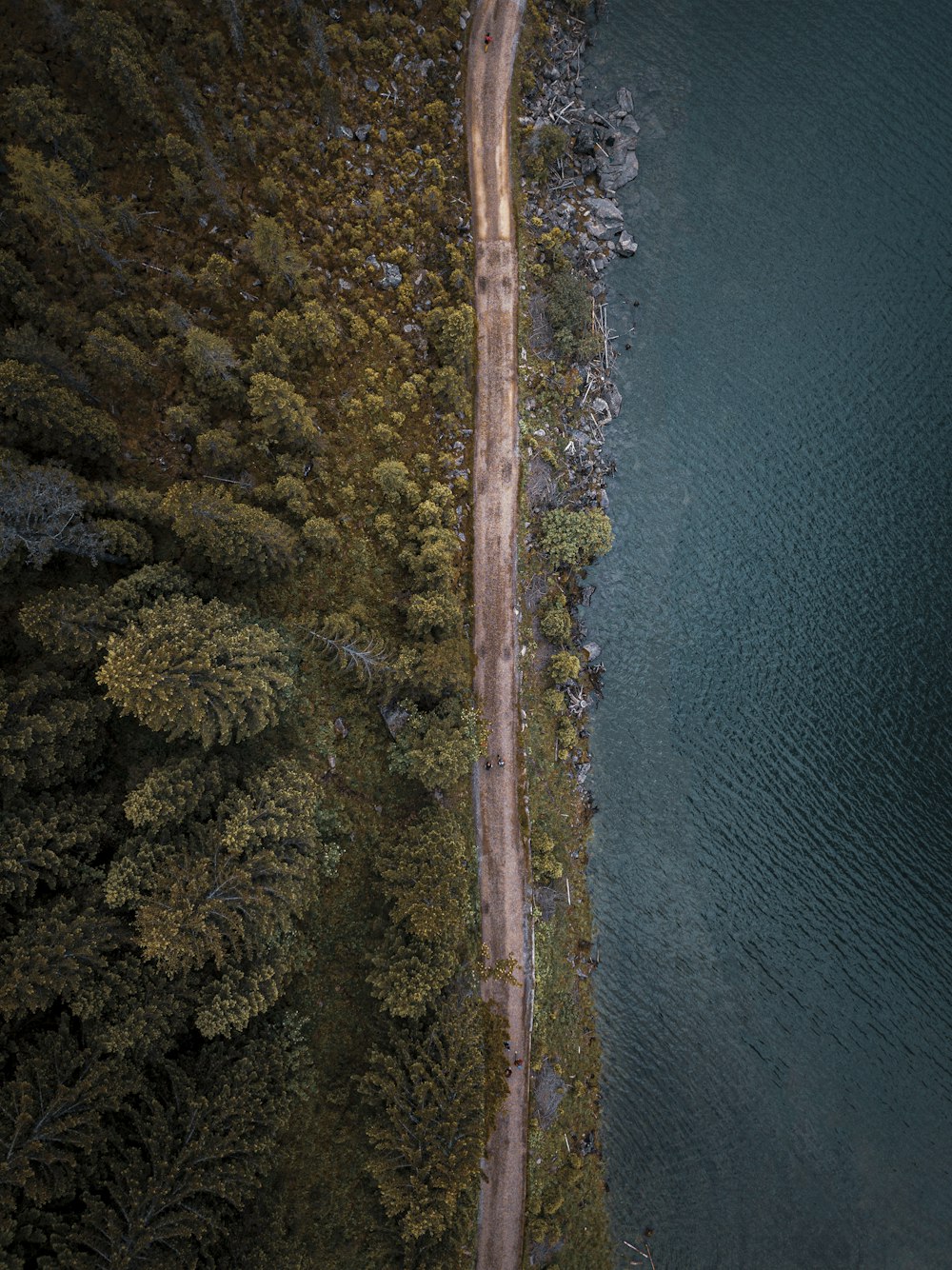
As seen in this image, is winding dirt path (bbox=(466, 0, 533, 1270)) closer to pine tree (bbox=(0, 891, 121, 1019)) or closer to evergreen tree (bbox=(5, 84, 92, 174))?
pine tree (bbox=(0, 891, 121, 1019))

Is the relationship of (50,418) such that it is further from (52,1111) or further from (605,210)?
(605,210)

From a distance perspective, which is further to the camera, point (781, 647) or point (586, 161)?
point (586, 161)

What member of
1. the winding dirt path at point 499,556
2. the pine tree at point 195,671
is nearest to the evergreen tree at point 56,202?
the pine tree at point 195,671

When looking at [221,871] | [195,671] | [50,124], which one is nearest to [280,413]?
[195,671]

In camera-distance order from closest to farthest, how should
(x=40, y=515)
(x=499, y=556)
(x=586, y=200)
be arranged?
1. (x=40, y=515)
2. (x=499, y=556)
3. (x=586, y=200)

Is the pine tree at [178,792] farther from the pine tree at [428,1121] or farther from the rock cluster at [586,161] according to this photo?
the rock cluster at [586,161]

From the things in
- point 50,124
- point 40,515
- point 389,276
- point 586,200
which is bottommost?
point 40,515

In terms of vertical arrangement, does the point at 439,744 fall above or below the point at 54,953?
above

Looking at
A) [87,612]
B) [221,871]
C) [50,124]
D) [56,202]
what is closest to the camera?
[87,612]

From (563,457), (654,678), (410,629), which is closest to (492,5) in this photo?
(563,457)
